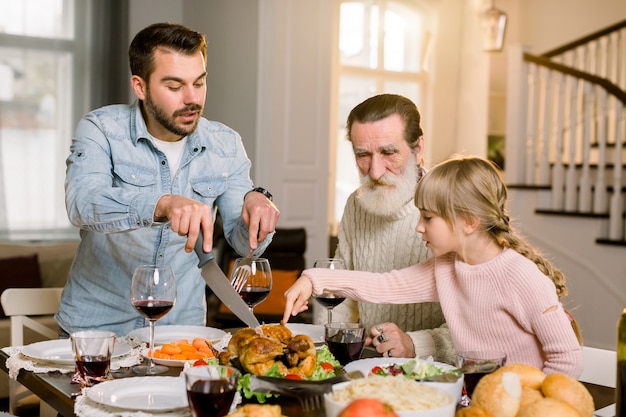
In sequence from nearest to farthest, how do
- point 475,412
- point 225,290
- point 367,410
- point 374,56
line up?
point 367,410, point 475,412, point 225,290, point 374,56

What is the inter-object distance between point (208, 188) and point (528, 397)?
135 cm

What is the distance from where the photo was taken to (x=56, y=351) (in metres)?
1.76

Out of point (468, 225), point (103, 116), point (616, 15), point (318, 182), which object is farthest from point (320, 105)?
point (468, 225)

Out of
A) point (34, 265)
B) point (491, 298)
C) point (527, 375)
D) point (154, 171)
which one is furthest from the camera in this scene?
point (34, 265)

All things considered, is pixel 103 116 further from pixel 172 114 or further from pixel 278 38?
pixel 278 38

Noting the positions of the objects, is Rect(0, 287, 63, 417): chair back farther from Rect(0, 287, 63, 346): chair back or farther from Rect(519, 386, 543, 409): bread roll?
Rect(519, 386, 543, 409): bread roll

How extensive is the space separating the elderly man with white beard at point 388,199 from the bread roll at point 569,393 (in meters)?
0.91

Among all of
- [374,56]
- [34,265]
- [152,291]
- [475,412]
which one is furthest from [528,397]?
[374,56]

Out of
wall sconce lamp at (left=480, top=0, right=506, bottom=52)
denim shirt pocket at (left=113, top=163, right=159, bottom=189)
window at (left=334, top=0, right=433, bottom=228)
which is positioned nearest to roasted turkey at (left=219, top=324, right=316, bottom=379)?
denim shirt pocket at (left=113, top=163, right=159, bottom=189)

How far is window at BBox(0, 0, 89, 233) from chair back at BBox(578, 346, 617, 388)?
5127mm

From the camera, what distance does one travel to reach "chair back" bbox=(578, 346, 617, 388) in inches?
71.0

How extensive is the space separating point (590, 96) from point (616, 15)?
7.16ft

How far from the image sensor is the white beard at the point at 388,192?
2223mm

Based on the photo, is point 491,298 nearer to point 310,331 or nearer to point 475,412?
point 310,331
